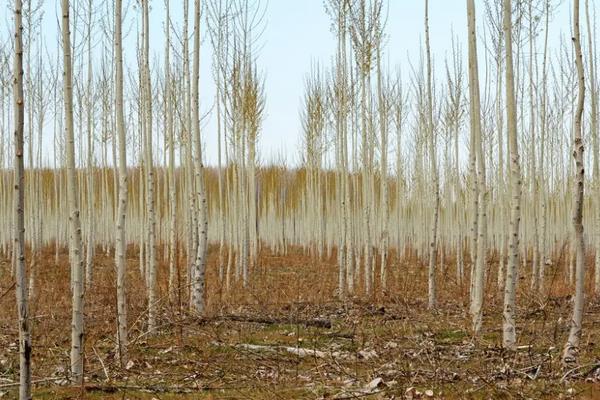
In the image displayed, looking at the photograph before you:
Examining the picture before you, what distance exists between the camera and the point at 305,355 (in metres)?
6.97

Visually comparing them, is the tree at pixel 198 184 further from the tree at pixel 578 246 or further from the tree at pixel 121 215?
the tree at pixel 578 246

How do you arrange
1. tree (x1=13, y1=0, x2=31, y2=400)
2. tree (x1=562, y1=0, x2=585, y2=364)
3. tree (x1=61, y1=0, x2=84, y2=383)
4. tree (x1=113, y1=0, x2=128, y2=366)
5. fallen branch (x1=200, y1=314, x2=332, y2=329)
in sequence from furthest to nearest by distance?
fallen branch (x1=200, y1=314, x2=332, y2=329), tree (x1=113, y1=0, x2=128, y2=366), tree (x1=562, y1=0, x2=585, y2=364), tree (x1=61, y1=0, x2=84, y2=383), tree (x1=13, y1=0, x2=31, y2=400)

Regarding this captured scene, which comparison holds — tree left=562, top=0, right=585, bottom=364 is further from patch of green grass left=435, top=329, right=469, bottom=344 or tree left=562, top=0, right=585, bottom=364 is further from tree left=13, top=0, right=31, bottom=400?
tree left=13, top=0, right=31, bottom=400

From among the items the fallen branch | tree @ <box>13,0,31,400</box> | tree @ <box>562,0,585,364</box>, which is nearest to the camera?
tree @ <box>13,0,31,400</box>

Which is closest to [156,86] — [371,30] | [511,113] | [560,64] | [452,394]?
[371,30]

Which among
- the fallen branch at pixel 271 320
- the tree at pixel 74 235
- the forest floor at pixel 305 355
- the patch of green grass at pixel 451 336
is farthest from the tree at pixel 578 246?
the tree at pixel 74 235

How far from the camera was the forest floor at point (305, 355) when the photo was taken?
5.23m

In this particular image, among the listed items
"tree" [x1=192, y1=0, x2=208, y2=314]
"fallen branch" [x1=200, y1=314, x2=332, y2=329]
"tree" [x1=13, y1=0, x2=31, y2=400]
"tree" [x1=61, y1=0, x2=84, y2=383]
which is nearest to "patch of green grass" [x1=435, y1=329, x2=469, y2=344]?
"fallen branch" [x1=200, y1=314, x2=332, y2=329]

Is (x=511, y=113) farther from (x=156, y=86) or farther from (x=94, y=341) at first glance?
(x=156, y=86)

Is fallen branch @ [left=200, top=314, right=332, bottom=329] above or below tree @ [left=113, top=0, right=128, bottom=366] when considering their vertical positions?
below

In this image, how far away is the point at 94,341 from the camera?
754cm

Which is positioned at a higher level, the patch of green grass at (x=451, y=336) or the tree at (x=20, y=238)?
the tree at (x=20, y=238)

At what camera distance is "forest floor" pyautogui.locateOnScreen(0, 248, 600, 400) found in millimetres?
5227

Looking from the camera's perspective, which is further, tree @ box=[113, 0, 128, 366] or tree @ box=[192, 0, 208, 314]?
tree @ box=[192, 0, 208, 314]
